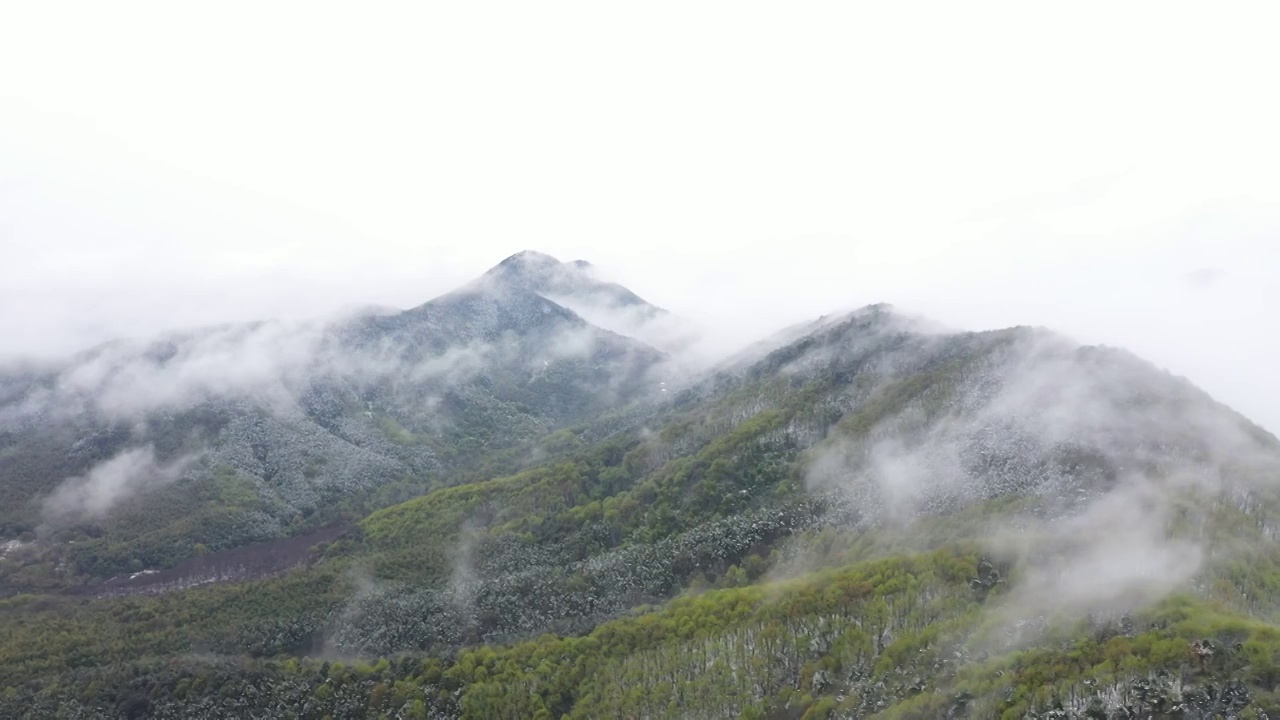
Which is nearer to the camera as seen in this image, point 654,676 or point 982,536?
point 654,676

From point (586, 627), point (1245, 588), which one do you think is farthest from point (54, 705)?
point (1245, 588)

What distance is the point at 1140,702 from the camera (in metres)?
109

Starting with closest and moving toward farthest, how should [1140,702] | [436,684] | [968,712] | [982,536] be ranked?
1. [1140,702]
2. [968,712]
3. [436,684]
4. [982,536]

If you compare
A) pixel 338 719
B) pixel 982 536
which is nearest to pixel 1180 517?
pixel 982 536

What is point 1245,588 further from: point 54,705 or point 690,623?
point 54,705

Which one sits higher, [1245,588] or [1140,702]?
[1140,702]

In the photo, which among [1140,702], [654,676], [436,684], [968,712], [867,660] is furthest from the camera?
[436,684]

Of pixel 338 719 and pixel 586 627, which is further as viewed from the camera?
pixel 586 627

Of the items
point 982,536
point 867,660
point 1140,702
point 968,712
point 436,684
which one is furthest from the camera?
point 982,536

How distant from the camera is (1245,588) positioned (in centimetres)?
15200

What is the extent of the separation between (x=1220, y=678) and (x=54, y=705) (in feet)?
794

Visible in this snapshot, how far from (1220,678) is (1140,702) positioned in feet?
42.6

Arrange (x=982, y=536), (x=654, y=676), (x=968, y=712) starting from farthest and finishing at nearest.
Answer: (x=982, y=536) → (x=654, y=676) → (x=968, y=712)

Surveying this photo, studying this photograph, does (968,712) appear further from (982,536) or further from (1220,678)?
(982,536)
